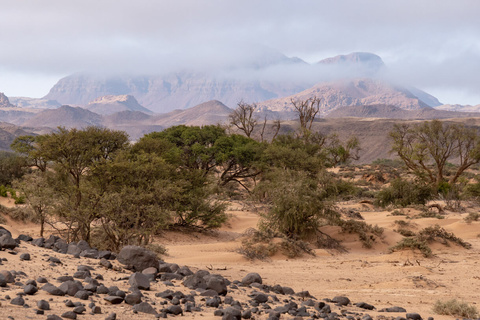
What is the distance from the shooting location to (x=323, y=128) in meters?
133

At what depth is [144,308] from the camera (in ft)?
21.0

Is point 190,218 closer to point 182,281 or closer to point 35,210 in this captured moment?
point 35,210

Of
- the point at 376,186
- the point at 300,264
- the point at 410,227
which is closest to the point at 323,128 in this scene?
the point at 376,186

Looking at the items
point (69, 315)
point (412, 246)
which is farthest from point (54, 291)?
point (412, 246)

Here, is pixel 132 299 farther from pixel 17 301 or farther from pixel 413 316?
pixel 413 316

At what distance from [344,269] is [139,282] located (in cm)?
814

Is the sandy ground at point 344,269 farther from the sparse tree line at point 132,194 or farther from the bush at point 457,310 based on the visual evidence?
the sparse tree line at point 132,194

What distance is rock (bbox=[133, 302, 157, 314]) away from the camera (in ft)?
21.0

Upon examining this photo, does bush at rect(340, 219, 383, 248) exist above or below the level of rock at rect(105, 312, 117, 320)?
below

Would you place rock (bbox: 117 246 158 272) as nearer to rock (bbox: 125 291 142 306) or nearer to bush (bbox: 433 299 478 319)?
rock (bbox: 125 291 142 306)

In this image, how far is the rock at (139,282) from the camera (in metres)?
7.45

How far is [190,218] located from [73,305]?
1512 centimetres

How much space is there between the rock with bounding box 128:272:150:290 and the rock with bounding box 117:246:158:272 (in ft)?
4.41

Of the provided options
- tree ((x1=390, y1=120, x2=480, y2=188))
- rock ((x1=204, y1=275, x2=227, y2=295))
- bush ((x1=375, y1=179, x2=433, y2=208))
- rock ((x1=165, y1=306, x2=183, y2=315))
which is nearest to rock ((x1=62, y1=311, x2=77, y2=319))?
rock ((x1=165, y1=306, x2=183, y2=315))
